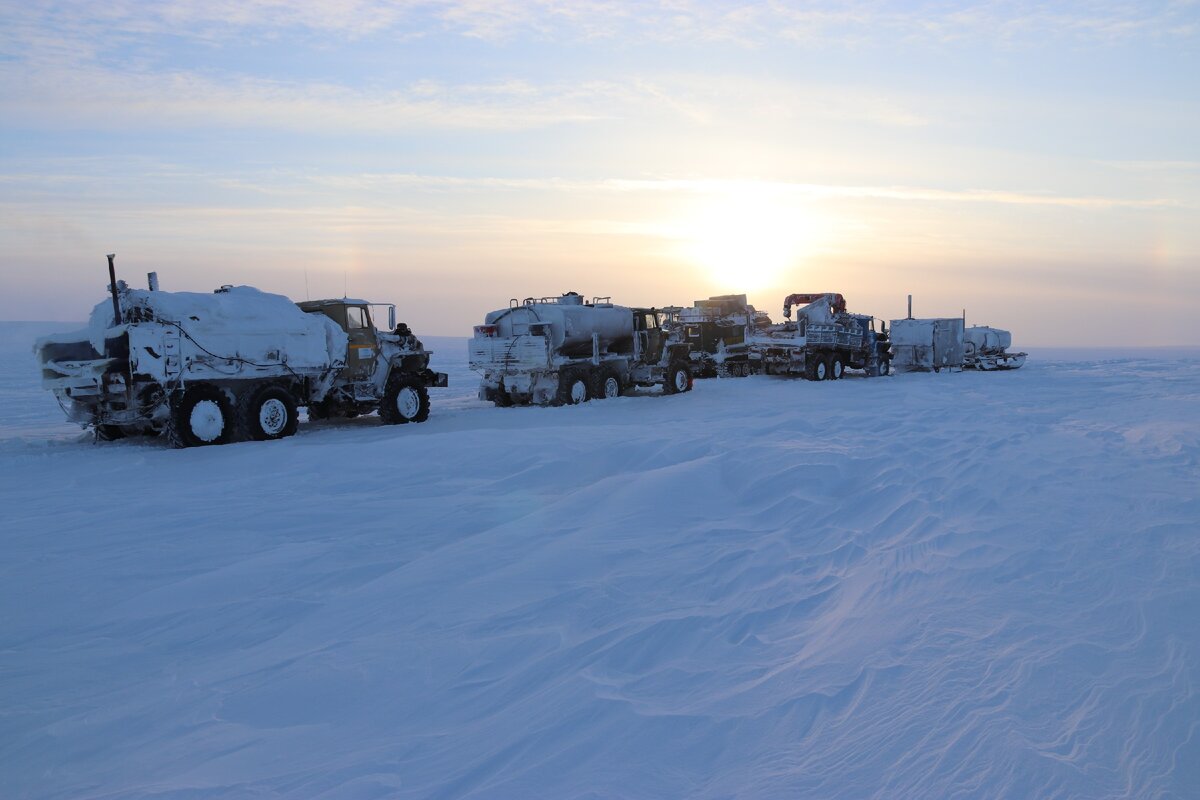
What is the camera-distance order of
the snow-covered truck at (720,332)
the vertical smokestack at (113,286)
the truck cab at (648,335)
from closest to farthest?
1. the vertical smokestack at (113,286)
2. the truck cab at (648,335)
3. the snow-covered truck at (720,332)

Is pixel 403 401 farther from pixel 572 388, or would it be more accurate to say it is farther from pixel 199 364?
pixel 572 388

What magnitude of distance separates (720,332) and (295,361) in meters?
17.4

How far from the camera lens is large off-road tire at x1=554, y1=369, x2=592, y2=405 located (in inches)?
830

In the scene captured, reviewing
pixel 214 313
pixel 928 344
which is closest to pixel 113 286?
pixel 214 313

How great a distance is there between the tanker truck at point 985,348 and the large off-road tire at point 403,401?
2710 centimetres

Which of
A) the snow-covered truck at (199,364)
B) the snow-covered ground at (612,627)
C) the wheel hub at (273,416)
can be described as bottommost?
the snow-covered ground at (612,627)

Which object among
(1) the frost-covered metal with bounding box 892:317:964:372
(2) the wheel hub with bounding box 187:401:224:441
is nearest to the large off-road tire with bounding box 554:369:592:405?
(2) the wheel hub with bounding box 187:401:224:441

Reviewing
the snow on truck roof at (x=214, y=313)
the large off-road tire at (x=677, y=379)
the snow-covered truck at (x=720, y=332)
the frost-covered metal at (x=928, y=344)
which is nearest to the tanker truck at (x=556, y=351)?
the large off-road tire at (x=677, y=379)

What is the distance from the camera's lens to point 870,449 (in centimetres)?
1197

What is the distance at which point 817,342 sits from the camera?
1225 inches

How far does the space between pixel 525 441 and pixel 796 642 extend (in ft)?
24.9

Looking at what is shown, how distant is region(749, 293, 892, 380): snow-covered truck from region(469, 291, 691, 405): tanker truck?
29.4 feet

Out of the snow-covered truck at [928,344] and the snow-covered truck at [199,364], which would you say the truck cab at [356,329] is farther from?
the snow-covered truck at [928,344]

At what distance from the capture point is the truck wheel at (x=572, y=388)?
21094 mm
